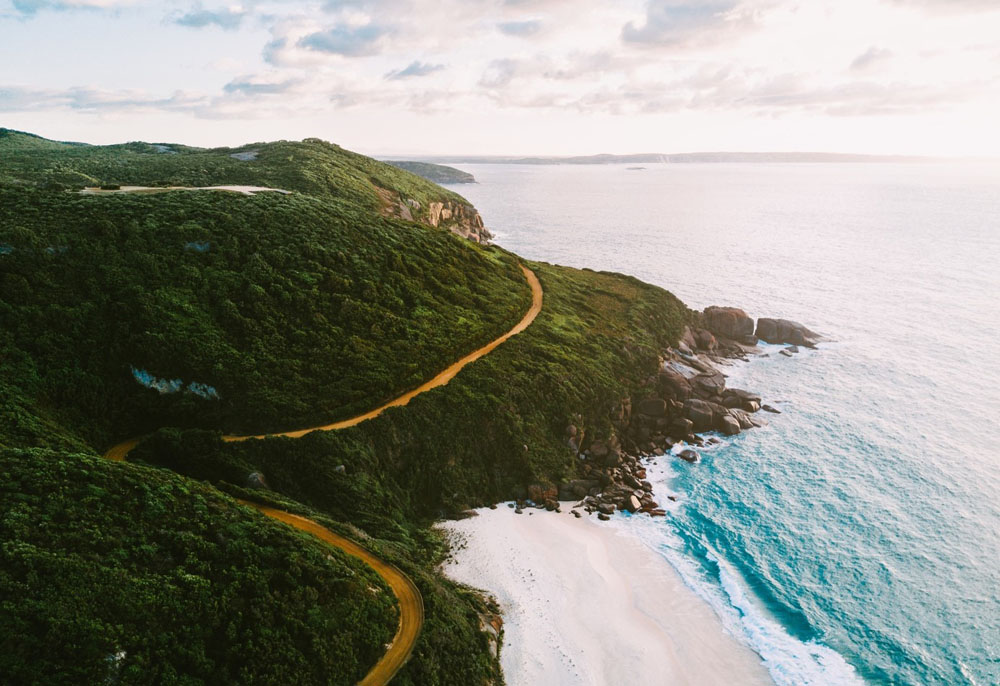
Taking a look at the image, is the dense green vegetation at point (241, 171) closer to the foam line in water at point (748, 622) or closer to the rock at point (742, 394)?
the rock at point (742, 394)

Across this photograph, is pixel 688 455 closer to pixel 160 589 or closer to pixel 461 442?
pixel 461 442

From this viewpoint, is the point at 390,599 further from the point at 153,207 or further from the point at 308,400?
the point at 153,207

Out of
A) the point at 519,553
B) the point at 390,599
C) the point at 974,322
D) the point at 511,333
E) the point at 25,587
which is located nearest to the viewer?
the point at 25,587

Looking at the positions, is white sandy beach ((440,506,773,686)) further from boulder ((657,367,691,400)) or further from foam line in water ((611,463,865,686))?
boulder ((657,367,691,400))

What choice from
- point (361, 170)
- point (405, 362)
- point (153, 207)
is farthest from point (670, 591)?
point (361, 170)

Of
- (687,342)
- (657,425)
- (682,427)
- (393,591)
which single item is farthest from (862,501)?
(393,591)

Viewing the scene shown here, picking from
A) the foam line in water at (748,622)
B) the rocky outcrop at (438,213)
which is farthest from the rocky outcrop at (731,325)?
the rocky outcrop at (438,213)
